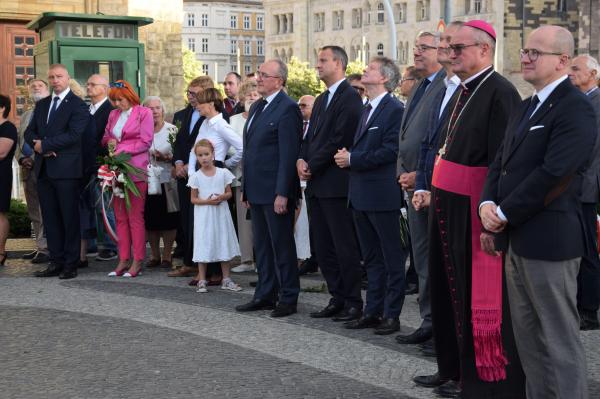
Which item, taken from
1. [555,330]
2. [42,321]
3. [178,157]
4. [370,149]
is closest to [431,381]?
[555,330]

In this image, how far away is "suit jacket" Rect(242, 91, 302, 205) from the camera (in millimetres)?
9523

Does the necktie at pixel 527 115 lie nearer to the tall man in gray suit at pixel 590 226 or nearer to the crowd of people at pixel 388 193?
the crowd of people at pixel 388 193

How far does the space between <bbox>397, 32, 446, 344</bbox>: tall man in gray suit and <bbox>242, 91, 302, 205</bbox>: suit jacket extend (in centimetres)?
143

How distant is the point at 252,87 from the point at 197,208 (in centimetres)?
177

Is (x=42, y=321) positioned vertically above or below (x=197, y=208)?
below

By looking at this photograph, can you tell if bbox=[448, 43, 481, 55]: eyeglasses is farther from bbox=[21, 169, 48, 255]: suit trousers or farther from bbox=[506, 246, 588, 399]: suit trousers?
bbox=[21, 169, 48, 255]: suit trousers

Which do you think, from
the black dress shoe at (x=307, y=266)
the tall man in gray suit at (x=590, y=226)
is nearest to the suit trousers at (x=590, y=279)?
the tall man in gray suit at (x=590, y=226)

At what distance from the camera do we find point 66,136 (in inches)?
460

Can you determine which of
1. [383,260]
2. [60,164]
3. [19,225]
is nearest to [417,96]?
[383,260]

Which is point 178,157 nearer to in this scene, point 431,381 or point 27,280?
point 27,280

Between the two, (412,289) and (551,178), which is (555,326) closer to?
(551,178)

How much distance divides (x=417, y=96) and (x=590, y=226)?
1.89 meters

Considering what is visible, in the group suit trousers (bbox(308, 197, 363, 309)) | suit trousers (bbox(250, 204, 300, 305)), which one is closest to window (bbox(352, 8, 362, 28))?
suit trousers (bbox(250, 204, 300, 305))

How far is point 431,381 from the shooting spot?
6.93 m
